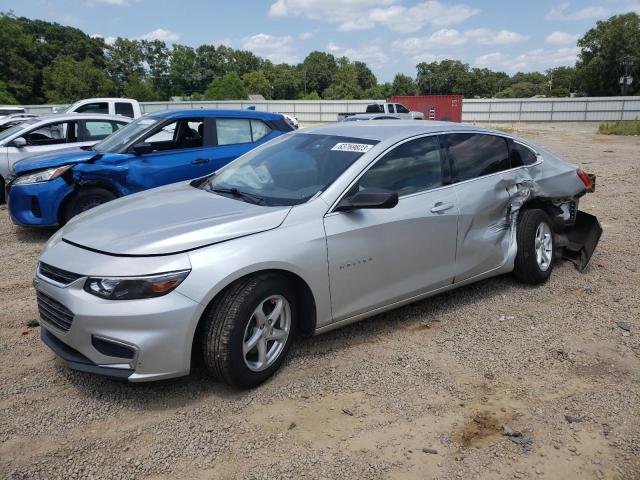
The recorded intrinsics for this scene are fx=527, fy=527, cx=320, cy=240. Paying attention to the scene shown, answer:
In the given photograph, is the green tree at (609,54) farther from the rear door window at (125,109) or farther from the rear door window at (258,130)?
the rear door window at (258,130)

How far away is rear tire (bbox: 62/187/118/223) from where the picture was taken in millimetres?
6941

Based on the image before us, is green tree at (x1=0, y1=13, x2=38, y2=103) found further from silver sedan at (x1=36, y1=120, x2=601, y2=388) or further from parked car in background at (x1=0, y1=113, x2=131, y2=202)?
silver sedan at (x1=36, y1=120, x2=601, y2=388)

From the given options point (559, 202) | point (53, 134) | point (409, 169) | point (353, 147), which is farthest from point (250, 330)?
point (53, 134)

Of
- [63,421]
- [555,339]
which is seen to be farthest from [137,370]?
[555,339]

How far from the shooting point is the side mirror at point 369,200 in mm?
3477

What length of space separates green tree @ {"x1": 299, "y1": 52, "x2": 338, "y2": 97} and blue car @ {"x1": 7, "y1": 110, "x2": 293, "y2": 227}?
112m

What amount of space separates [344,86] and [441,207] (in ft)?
318

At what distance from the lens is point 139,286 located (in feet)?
9.62

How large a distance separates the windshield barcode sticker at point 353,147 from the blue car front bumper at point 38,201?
4427 mm

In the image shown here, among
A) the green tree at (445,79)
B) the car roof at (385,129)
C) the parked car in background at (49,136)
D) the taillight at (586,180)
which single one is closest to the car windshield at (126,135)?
the parked car in background at (49,136)

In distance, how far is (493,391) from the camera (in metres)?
3.39

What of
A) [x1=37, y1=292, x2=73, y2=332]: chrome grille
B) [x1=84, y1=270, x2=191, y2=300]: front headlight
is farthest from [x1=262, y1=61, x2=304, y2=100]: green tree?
[x1=84, y1=270, x2=191, y2=300]: front headlight

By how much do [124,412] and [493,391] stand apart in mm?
2288

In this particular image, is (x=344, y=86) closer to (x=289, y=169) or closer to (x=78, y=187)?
(x=78, y=187)
